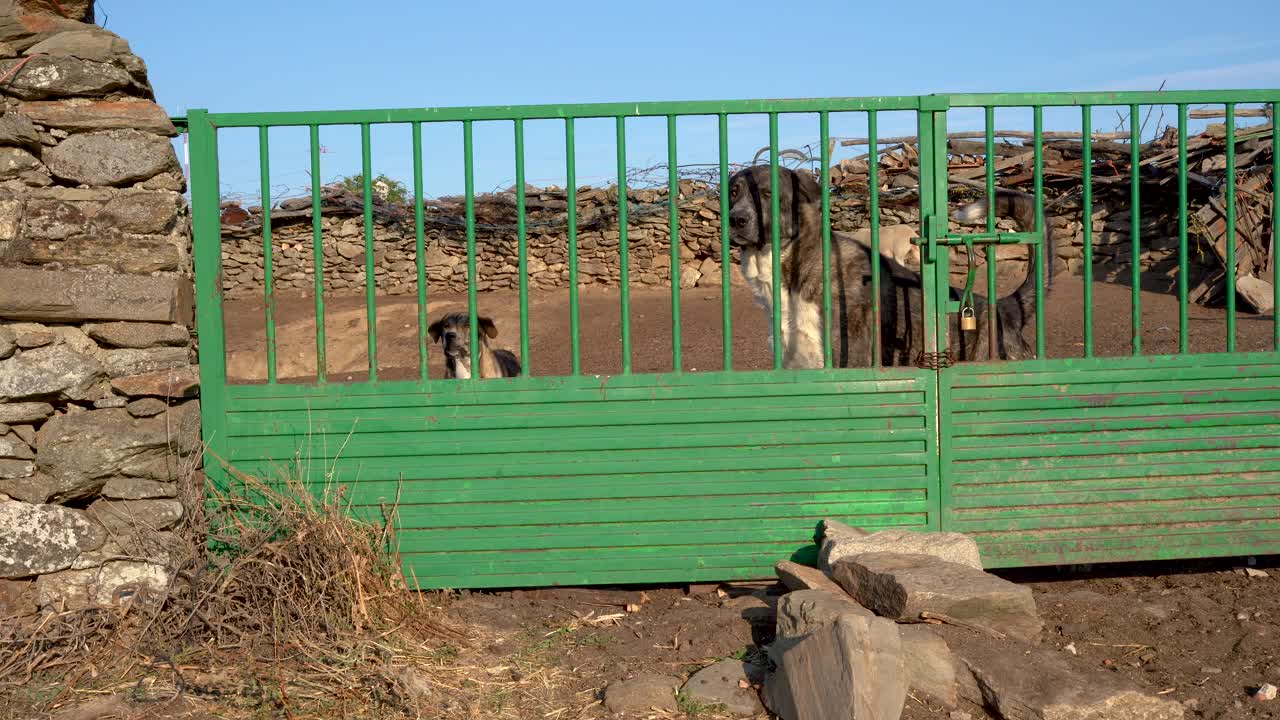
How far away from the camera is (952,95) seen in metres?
4.91

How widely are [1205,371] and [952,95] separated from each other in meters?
1.71

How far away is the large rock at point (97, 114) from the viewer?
455cm

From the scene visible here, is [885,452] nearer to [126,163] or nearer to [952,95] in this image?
[952,95]

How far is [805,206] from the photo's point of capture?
6.30 m

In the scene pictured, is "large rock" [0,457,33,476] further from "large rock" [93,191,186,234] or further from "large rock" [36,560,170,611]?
"large rock" [93,191,186,234]

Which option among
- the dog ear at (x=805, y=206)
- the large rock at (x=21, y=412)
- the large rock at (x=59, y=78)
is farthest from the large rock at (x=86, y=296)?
the dog ear at (x=805, y=206)

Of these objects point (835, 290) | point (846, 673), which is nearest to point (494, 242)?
point (835, 290)

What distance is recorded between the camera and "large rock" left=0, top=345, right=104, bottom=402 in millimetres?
4387

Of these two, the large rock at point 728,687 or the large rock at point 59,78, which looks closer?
the large rock at point 728,687

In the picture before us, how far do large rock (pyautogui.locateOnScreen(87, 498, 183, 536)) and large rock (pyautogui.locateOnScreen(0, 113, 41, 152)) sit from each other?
147 cm

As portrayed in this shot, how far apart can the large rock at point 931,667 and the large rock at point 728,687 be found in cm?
53

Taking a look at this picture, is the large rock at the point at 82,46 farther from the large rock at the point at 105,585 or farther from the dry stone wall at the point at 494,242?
the dry stone wall at the point at 494,242

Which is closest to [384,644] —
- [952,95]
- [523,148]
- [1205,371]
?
[523,148]

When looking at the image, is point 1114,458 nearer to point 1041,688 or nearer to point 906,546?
point 906,546
